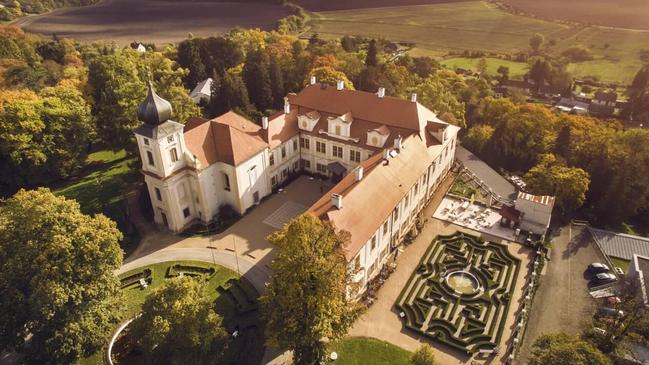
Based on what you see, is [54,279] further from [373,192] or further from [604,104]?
[604,104]

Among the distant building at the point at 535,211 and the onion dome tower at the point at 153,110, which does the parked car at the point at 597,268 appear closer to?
the distant building at the point at 535,211

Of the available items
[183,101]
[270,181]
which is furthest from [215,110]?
[270,181]

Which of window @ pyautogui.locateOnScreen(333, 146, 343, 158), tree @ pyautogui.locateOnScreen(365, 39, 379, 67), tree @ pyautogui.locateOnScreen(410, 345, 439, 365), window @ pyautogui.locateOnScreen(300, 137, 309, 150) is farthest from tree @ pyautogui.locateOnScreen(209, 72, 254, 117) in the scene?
tree @ pyautogui.locateOnScreen(410, 345, 439, 365)

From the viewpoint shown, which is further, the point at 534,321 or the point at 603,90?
the point at 603,90

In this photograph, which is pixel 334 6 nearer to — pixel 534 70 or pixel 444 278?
pixel 534 70

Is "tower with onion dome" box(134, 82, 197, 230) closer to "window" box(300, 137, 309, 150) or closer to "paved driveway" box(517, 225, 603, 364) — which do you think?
"window" box(300, 137, 309, 150)

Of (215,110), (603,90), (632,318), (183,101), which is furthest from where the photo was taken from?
(603,90)

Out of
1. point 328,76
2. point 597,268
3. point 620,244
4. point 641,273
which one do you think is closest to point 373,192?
point 597,268
